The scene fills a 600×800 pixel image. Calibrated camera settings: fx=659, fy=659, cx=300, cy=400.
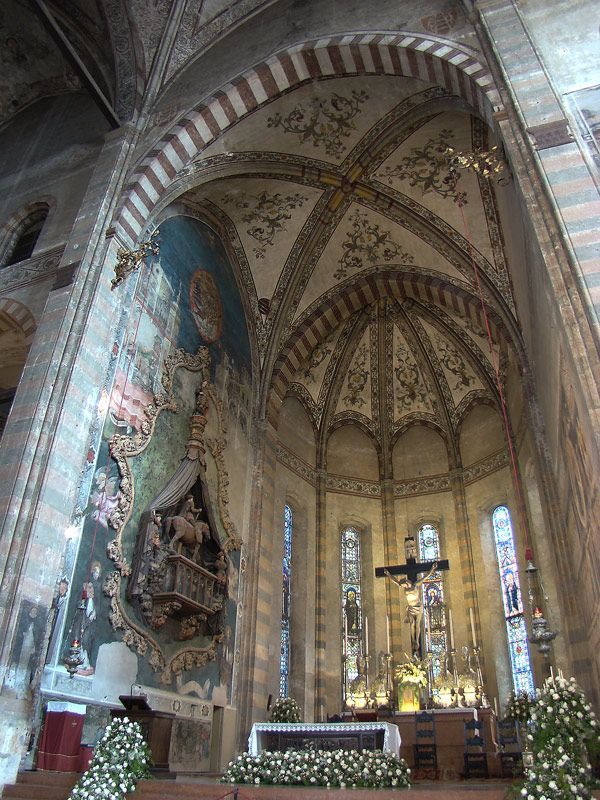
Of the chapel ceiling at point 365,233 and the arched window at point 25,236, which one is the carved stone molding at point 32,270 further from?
the chapel ceiling at point 365,233

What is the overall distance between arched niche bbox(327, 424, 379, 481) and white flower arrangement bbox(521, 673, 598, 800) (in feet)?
38.1

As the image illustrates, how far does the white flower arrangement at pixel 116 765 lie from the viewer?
5957 millimetres

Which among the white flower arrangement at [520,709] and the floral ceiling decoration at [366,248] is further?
the floral ceiling decoration at [366,248]

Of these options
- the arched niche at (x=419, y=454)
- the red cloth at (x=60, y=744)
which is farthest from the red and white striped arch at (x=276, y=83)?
the arched niche at (x=419, y=454)

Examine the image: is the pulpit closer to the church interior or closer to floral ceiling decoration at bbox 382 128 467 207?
the church interior

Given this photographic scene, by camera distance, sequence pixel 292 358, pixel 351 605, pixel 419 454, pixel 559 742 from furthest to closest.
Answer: pixel 419 454 → pixel 351 605 → pixel 292 358 → pixel 559 742

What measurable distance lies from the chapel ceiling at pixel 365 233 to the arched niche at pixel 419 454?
1.63ft

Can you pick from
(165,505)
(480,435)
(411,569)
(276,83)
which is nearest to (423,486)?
(480,435)

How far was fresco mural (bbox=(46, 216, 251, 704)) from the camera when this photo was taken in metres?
8.38

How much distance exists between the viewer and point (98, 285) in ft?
30.1

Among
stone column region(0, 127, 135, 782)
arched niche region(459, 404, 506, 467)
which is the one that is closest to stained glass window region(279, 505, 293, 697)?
arched niche region(459, 404, 506, 467)

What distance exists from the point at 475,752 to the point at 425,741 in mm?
881

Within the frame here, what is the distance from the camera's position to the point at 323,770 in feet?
22.2

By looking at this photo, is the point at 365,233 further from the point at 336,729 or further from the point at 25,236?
the point at 336,729
